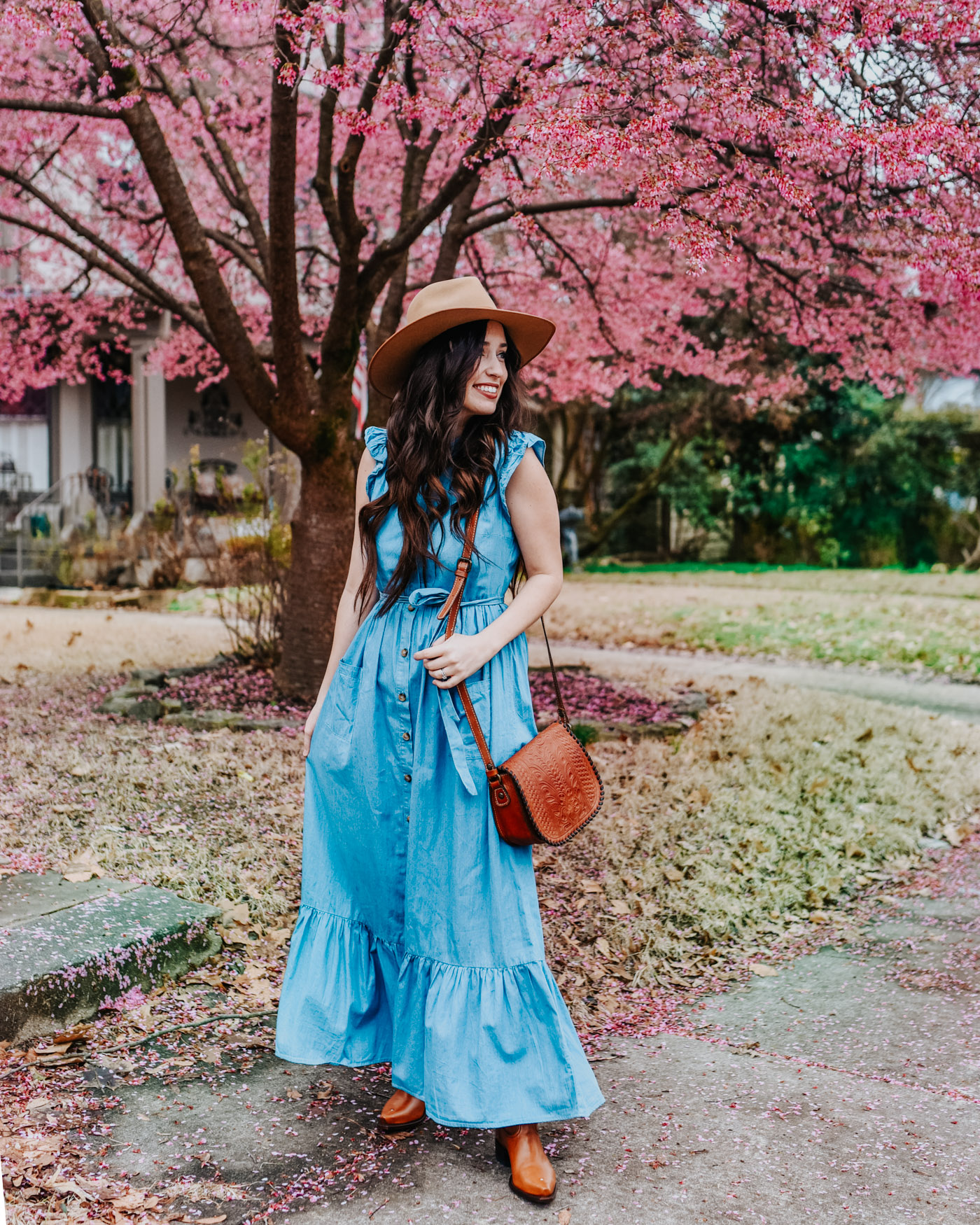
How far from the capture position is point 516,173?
6281 millimetres

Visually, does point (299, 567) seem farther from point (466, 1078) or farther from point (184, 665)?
point (466, 1078)

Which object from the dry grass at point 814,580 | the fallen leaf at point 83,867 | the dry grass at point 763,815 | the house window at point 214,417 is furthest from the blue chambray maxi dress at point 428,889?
the house window at point 214,417

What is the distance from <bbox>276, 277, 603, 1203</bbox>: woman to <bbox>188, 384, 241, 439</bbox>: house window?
58.2ft

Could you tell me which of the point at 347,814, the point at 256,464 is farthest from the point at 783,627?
the point at 347,814

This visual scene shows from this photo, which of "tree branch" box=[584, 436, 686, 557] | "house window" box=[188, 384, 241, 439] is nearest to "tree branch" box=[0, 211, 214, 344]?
"house window" box=[188, 384, 241, 439]

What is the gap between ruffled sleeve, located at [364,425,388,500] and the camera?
250 centimetres

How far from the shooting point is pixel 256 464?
26.7ft

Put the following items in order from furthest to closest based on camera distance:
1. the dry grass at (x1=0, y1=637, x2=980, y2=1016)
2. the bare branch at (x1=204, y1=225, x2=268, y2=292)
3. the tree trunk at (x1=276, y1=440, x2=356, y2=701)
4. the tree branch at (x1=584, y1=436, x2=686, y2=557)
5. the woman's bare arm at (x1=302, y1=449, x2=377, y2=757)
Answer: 1. the tree branch at (x1=584, y1=436, x2=686, y2=557)
2. the bare branch at (x1=204, y1=225, x2=268, y2=292)
3. the tree trunk at (x1=276, y1=440, x2=356, y2=701)
4. the dry grass at (x1=0, y1=637, x2=980, y2=1016)
5. the woman's bare arm at (x1=302, y1=449, x2=377, y2=757)

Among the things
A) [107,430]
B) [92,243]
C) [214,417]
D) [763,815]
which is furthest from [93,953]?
[107,430]

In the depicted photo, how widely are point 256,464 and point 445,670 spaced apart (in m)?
6.30

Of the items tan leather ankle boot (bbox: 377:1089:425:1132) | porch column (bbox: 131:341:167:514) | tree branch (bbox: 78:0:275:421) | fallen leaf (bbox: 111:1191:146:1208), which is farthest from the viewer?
porch column (bbox: 131:341:167:514)

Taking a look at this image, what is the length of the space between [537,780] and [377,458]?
87 centimetres

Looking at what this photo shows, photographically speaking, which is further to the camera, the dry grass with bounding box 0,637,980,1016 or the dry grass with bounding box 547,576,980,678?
the dry grass with bounding box 547,576,980,678

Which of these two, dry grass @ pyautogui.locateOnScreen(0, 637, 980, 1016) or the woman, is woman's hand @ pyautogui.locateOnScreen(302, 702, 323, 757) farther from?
dry grass @ pyautogui.locateOnScreen(0, 637, 980, 1016)
